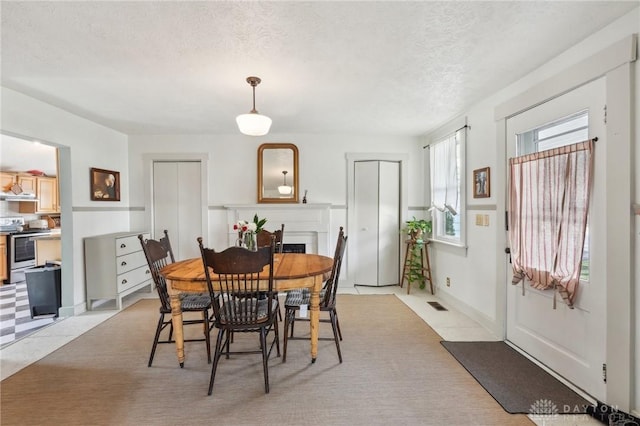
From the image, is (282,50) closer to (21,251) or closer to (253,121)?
(253,121)

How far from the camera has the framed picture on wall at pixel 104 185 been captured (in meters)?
3.82

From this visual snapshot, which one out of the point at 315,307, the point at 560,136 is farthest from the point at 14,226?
the point at 560,136

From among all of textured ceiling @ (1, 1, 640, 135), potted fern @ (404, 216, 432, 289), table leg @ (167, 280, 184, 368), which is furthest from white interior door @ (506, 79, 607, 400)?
table leg @ (167, 280, 184, 368)

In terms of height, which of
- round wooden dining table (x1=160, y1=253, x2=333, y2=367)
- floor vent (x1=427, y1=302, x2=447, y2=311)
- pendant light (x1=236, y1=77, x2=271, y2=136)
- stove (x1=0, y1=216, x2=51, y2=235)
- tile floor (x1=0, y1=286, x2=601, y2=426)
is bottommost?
floor vent (x1=427, y1=302, x2=447, y2=311)

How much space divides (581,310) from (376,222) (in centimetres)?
286

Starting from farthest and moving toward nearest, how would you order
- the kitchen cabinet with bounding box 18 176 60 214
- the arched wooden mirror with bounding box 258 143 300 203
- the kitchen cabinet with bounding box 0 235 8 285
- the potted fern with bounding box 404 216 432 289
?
1. the kitchen cabinet with bounding box 18 176 60 214
2. the kitchen cabinet with bounding box 0 235 8 285
3. the arched wooden mirror with bounding box 258 143 300 203
4. the potted fern with bounding box 404 216 432 289

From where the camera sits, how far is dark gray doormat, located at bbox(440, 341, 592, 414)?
71.6 inches

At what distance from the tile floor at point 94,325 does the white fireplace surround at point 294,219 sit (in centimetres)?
148

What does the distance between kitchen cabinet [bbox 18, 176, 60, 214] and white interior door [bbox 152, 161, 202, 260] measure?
3.15 meters

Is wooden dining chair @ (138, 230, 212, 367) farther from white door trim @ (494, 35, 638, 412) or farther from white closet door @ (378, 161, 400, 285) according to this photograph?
white closet door @ (378, 161, 400, 285)

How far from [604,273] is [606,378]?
642 millimetres

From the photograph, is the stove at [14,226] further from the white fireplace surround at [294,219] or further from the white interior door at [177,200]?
the white fireplace surround at [294,219]

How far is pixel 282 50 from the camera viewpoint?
80.5 inches

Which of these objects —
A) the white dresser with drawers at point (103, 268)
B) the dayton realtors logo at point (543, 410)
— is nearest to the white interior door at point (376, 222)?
the dayton realtors logo at point (543, 410)
